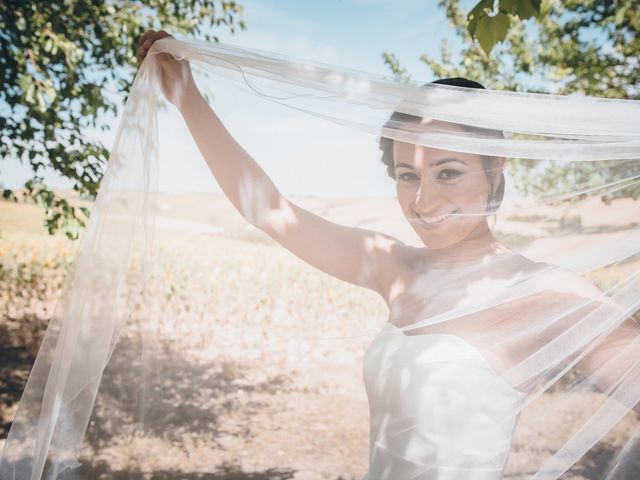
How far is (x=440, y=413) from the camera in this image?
1413mm

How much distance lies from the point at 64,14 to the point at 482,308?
3246 millimetres

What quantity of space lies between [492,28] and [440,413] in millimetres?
1762

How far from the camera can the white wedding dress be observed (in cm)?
138

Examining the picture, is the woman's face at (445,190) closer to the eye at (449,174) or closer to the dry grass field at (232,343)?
the eye at (449,174)

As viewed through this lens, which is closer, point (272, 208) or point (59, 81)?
point (272, 208)

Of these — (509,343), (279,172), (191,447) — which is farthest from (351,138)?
(191,447)

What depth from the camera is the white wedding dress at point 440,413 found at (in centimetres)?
138

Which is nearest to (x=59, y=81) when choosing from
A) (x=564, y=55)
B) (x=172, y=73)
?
(x=172, y=73)

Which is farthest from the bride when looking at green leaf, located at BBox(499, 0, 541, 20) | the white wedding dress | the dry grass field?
green leaf, located at BBox(499, 0, 541, 20)

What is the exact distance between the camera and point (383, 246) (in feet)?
5.81

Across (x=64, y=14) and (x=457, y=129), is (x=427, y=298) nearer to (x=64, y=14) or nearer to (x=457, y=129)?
(x=457, y=129)

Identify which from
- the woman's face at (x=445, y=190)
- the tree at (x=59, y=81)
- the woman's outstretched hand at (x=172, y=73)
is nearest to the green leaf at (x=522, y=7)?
the woman's face at (x=445, y=190)

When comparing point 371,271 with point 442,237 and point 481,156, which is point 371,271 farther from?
point 481,156

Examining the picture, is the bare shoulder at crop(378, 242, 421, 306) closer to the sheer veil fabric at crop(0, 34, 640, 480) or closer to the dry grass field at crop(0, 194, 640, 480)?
the sheer veil fabric at crop(0, 34, 640, 480)
